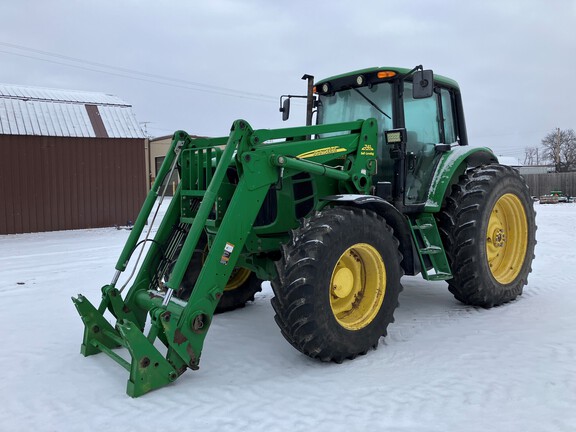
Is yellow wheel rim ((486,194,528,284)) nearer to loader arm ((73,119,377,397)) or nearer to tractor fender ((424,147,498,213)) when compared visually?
tractor fender ((424,147,498,213))

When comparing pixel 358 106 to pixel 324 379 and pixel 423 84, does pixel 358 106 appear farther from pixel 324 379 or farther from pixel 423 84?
pixel 324 379

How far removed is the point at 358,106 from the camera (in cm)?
530

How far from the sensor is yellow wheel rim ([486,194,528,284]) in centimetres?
555

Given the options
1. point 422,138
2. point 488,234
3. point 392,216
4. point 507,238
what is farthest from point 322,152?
point 507,238

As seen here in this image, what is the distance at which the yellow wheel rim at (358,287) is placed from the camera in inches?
159

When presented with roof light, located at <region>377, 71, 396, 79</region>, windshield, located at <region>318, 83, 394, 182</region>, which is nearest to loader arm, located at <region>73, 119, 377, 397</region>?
windshield, located at <region>318, 83, 394, 182</region>

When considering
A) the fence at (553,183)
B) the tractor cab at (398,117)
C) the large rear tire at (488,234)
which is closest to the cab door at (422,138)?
the tractor cab at (398,117)

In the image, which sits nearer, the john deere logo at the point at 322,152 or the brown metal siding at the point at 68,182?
the john deere logo at the point at 322,152

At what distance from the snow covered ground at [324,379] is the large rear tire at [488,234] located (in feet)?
0.91

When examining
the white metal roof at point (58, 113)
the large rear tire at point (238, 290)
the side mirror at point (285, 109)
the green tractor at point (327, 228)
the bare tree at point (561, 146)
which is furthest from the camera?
the bare tree at point (561, 146)

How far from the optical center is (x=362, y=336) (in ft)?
13.1

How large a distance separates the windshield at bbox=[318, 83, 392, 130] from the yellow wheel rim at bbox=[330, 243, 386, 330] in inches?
61.5

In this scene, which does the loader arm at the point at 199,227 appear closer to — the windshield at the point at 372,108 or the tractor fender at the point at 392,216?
the tractor fender at the point at 392,216

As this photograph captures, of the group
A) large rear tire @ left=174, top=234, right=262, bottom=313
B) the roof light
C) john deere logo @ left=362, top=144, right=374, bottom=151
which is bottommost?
large rear tire @ left=174, top=234, right=262, bottom=313
